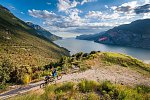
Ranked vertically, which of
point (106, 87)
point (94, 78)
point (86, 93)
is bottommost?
point (94, 78)

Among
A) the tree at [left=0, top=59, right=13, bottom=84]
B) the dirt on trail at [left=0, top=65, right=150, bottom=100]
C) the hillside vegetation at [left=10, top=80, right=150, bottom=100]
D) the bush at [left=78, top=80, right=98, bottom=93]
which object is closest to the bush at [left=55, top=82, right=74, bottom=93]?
the hillside vegetation at [left=10, top=80, right=150, bottom=100]

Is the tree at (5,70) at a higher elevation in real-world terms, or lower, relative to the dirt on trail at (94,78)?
higher

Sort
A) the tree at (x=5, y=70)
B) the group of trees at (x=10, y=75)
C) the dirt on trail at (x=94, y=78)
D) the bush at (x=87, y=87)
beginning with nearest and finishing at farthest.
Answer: the bush at (x=87, y=87) → the dirt on trail at (x=94, y=78) → the tree at (x=5, y=70) → the group of trees at (x=10, y=75)

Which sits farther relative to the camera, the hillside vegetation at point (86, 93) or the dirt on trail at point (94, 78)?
the dirt on trail at point (94, 78)

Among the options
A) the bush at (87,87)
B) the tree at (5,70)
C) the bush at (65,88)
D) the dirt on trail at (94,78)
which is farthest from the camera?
the tree at (5,70)

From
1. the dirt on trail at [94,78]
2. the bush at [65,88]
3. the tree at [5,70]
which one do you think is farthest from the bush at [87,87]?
the tree at [5,70]

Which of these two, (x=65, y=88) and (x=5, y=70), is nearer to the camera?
(x=65, y=88)

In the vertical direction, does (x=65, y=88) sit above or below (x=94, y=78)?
above

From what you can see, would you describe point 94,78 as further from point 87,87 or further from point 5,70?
point 5,70

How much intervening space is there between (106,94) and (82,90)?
1394 millimetres

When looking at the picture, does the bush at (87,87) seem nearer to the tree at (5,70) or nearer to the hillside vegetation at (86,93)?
the hillside vegetation at (86,93)

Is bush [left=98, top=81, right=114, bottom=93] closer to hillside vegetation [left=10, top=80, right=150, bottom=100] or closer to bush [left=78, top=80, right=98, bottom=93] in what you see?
hillside vegetation [left=10, top=80, right=150, bottom=100]

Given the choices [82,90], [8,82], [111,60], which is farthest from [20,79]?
[111,60]

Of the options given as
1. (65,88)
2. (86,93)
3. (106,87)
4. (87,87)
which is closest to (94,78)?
(106,87)
